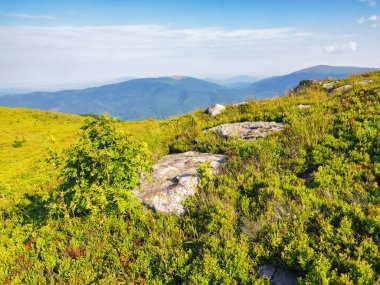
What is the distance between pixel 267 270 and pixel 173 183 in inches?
167

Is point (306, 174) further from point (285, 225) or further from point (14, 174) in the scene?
point (14, 174)

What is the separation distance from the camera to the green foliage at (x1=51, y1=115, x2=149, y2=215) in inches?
320

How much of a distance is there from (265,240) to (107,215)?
4.78 meters

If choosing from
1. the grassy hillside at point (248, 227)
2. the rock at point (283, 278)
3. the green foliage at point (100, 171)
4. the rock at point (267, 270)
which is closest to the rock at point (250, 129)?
the grassy hillside at point (248, 227)

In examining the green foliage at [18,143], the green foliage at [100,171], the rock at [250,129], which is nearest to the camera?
the green foliage at [100,171]

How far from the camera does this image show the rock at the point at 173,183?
853 centimetres

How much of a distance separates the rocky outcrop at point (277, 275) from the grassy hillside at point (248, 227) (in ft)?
0.40

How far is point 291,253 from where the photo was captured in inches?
227

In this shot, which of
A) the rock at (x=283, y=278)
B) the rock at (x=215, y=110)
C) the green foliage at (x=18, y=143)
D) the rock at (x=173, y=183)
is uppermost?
the rock at (x=215, y=110)

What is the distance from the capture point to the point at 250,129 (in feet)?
42.4

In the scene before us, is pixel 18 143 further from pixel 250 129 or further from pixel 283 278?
pixel 283 278

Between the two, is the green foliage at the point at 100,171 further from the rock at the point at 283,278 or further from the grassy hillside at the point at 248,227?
the rock at the point at 283,278

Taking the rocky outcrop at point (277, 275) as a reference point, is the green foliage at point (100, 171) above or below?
above

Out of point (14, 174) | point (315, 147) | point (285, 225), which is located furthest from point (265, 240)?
point (14, 174)
